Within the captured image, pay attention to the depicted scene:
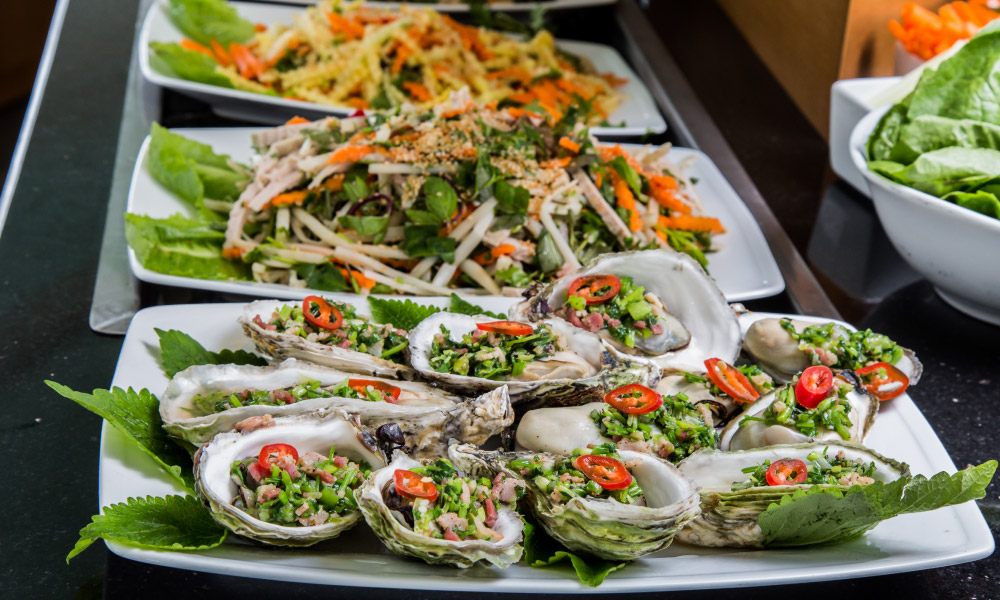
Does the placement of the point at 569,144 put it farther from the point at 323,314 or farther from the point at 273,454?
the point at 273,454

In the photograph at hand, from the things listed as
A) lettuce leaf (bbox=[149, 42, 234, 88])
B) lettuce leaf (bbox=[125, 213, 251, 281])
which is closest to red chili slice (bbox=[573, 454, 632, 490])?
lettuce leaf (bbox=[125, 213, 251, 281])

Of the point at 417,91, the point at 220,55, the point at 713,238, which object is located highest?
the point at 220,55

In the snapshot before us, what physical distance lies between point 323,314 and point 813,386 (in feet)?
2.86

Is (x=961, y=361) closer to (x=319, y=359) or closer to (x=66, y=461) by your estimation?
(x=319, y=359)

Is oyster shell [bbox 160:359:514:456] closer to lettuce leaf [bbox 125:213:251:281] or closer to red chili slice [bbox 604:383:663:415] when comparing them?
red chili slice [bbox 604:383:663:415]

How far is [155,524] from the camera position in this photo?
1.11m

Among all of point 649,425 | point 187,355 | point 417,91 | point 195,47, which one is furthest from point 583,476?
point 195,47

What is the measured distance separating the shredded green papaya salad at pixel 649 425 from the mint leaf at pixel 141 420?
641 mm

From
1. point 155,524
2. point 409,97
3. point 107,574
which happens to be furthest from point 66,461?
point 409,97

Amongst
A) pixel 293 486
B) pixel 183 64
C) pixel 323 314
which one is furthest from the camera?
pixel 183 64

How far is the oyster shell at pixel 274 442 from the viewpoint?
3.59 ft

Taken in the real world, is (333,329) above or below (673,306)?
above

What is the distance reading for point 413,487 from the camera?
3.69 feet

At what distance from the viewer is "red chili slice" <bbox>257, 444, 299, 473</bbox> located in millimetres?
1185
